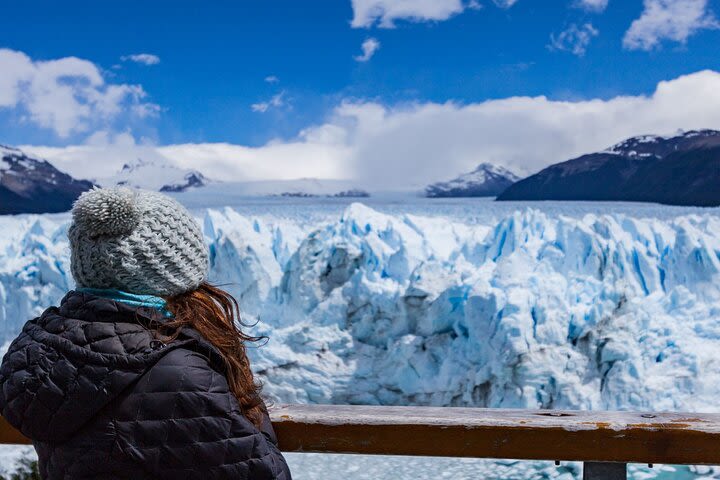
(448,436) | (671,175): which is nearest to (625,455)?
(448,436)

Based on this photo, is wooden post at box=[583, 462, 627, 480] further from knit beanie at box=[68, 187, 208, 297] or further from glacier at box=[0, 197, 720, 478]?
glacier at box=[0, 197, 720, 478]

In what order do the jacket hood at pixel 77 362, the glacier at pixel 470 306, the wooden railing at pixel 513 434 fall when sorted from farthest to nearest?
the glacier at pixel 470 306 < the wooden railing at pixel 513 434 < the jacket hood at pixel 77 362

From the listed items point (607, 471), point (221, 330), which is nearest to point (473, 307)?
point (607, 471)

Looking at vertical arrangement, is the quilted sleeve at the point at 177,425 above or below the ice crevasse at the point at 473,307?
above

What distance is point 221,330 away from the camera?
0.83 m

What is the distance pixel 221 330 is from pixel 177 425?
14 centimetres

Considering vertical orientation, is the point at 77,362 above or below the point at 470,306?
above

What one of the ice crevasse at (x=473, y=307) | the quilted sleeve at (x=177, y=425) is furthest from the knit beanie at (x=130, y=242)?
the ice crevasse at (x=473, y=307)

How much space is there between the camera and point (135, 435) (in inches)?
28.3

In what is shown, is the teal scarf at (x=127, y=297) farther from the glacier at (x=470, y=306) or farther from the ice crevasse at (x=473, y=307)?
the ice crevasse at (x=473, y=307)

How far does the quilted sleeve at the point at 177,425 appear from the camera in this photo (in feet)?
2.34

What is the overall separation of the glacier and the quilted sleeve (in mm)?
3531

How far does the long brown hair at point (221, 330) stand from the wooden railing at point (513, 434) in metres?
0.25

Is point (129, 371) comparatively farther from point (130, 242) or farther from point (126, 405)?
point (130, 242)
